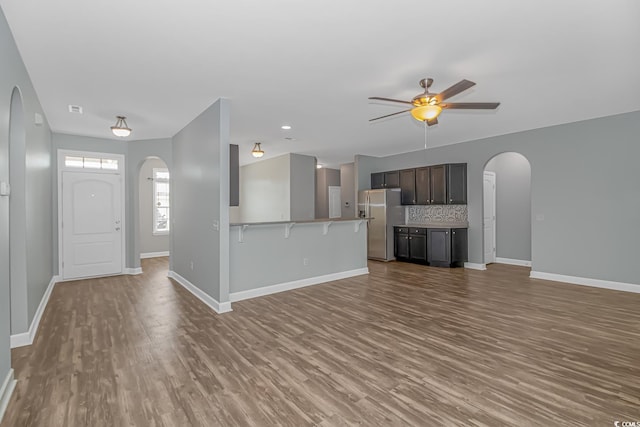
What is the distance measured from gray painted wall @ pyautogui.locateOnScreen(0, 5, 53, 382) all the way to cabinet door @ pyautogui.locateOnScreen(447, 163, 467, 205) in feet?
22.4

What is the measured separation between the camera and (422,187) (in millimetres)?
7176

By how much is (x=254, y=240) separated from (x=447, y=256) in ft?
14.0

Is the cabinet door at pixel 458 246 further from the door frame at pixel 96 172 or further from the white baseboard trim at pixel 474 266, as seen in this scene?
the door frame at pixel 96 172

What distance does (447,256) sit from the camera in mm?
6531

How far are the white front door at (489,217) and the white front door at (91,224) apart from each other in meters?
7.80

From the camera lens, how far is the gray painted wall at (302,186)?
7.74 metres

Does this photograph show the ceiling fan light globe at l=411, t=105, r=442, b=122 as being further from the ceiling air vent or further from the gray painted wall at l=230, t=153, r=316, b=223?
the gray painted wall at l=230, t=153, r=316, b=223

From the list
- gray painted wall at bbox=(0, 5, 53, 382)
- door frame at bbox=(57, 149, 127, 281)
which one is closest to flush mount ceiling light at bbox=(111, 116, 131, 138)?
gray painted wall at bbox=(0, 5, 53, 382)

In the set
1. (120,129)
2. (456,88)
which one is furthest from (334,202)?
(456,88)

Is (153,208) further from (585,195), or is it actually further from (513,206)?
(585,195)

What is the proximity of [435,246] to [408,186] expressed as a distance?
5.33 feet

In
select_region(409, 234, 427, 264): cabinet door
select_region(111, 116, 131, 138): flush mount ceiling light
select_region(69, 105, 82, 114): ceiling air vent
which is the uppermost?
select_region(69, 105, 82, 114): ceiling air vent

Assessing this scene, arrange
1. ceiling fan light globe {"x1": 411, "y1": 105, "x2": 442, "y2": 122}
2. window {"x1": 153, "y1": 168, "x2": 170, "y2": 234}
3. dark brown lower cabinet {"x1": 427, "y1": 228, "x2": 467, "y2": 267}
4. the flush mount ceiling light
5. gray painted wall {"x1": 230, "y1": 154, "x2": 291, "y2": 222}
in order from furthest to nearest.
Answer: window {"x1": 153, "y1": 168, "x2": 170, "y2": 234} < gray painted wall {"x1": 230, "y1": 154, "x2": 291, "y2": 222} < dark brown lower cabinet {"x1": 427, "y1": 228, "x2": 467, "y2": 267} < the flush mount ceiling light < ceiling fan light globe {"x1": 411, "y1": 105, "x2": 442, "y2": 122}

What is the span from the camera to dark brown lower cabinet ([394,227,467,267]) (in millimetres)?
6535
